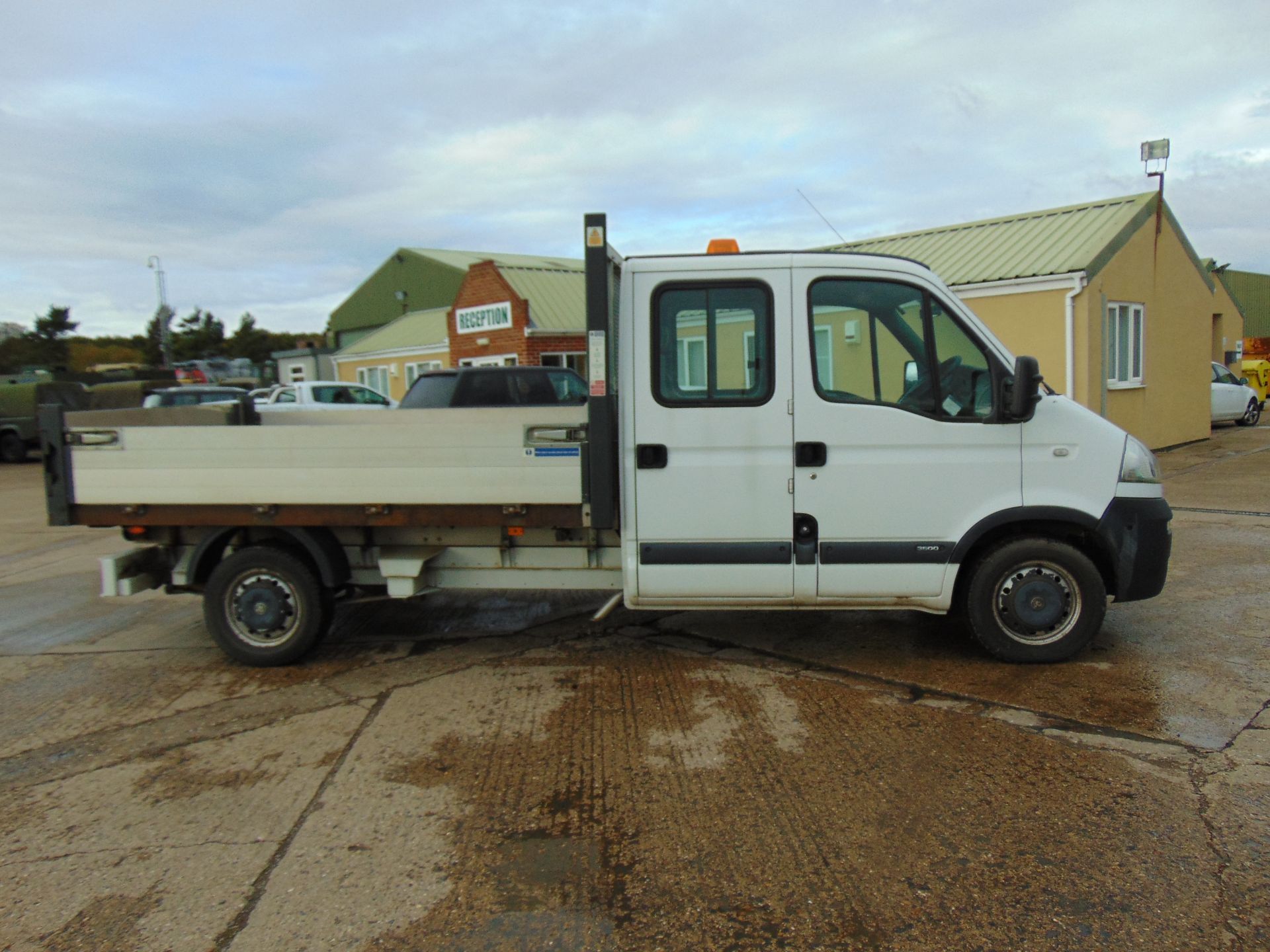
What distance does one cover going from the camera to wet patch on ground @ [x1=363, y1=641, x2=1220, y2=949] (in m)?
3.09

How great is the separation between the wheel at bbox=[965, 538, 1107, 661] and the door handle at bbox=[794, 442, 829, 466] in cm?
114

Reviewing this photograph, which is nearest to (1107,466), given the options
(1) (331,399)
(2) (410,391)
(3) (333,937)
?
(3) (333,937)

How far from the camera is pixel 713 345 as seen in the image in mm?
5234

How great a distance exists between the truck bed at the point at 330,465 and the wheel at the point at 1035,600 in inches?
95.0

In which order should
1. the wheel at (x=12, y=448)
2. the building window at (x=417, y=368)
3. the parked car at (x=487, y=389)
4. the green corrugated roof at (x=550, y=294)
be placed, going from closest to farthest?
the parked car at (x=487, y=389)
the wheel at (x=12, y=448)
the green corrugated roof at (x=550, y=294)
the building window at (x=417, y=368)

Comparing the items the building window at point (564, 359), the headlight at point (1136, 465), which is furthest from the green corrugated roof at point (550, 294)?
the headlight at point (1136, 465)

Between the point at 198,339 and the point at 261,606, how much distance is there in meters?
75.5

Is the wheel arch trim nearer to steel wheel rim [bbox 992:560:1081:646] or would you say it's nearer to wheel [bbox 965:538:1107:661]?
wheel [bbox 965:538:1107:661]

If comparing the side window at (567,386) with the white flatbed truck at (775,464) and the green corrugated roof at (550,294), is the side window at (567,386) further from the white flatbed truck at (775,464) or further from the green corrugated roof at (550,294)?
Result: the green corrugated roof at (550,294)

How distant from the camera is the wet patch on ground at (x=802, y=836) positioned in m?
3.09

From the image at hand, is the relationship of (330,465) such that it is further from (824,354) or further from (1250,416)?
(1250,416)

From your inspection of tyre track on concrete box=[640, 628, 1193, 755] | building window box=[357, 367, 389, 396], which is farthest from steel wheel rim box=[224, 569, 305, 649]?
building window box=[357, 367, 389, 396]

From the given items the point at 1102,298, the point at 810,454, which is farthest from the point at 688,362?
the point at 1102,298

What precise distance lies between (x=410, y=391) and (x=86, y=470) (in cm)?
689
